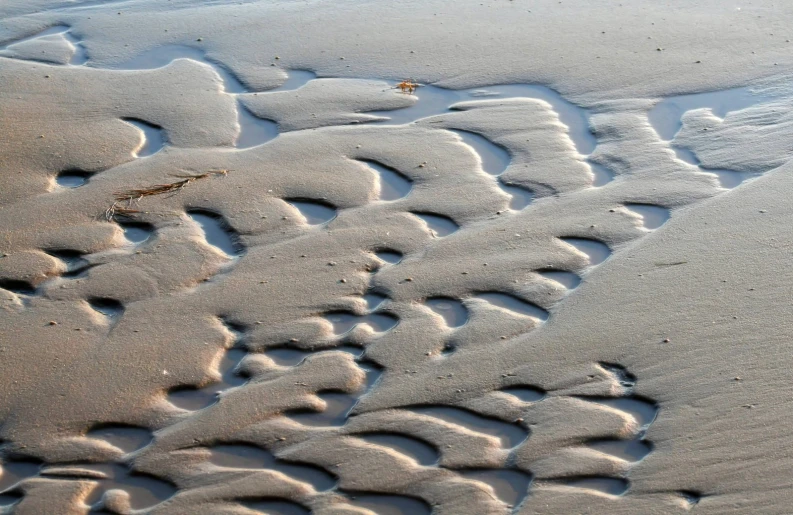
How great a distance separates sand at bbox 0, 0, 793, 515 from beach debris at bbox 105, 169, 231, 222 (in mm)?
21

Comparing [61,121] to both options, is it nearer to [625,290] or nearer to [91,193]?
[91,193]

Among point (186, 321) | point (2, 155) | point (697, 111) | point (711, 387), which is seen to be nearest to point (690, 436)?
point (711, 387)

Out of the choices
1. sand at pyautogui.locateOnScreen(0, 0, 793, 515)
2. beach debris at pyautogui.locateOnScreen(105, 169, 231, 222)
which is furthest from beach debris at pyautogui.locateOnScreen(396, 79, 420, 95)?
beach debris at pyautogui.locateOnScreen(105, 169, 231, 222)

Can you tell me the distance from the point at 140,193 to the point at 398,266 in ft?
4.40

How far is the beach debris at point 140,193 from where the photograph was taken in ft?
14.0

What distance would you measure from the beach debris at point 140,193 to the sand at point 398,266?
2cm

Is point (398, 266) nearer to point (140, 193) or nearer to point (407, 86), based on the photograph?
point (140, 193)

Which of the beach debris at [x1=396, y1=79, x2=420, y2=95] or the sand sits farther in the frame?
the beach debris at [x1=396, y1=79, x2=420, y2=95]

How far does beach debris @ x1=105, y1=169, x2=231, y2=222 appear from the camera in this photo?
427 cm

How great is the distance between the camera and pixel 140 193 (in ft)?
14.5

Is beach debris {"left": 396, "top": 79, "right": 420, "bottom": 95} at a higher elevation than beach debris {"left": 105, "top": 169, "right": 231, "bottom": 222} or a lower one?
higher

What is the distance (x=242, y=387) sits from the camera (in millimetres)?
3330

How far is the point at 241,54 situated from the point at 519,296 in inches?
114

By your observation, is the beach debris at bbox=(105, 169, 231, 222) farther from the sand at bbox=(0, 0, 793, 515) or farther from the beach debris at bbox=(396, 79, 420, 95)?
the beach debris at bbox=(396, 79, 420, 95)
